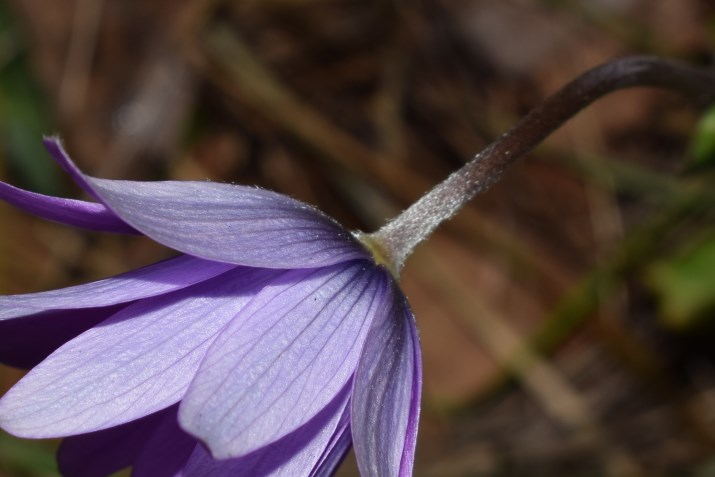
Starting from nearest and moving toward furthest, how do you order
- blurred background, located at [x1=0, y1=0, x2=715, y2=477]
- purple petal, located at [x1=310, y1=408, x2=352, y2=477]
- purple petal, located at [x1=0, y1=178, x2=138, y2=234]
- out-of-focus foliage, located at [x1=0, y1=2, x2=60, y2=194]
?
purple petal, located at [x1=0, y1=178, x2=138, y2=234], purple petal, located at [x1=310, y1=408, x2=352, y2=477], blurred background, located at [x1=0, y1=0, x2=715, y2=477], out-of-focus foliage, located at [x1=0, y1=2, x2=60, y2=194]

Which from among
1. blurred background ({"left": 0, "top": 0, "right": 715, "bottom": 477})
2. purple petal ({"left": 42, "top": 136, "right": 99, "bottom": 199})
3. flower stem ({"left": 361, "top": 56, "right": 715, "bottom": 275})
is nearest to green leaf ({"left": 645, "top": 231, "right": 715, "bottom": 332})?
blurred background ({"left": 0, "top": 0, "right": 715, "bottom": 477})

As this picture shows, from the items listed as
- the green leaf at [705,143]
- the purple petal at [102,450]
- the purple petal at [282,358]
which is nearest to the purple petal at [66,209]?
the purple petal at [282,358]

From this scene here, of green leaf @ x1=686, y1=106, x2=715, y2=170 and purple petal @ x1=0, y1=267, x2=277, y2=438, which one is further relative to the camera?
green leaf @ x1=686, y1=106, x2=715, y2=170

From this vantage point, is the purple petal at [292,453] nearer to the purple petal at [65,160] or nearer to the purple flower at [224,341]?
the purple flower at [224,341]

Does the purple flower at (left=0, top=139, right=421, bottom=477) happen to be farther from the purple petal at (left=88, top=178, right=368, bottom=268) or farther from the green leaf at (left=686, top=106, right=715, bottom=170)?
the green leaf at (left=686, top=106, right=715, bottom=170)

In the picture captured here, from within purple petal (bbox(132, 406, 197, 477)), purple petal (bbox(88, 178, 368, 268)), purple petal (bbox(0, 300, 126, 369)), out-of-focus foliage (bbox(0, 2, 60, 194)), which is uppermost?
out-of-focus foliage (bbox(0, 2, 60, 194))

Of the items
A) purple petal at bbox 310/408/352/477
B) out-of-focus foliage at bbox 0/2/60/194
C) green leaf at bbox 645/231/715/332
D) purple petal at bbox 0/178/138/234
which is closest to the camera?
purple petal at bbox 0/178/138/234

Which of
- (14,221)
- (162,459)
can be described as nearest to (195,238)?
(162,459)

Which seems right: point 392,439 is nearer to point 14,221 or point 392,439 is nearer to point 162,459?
point 162,459
